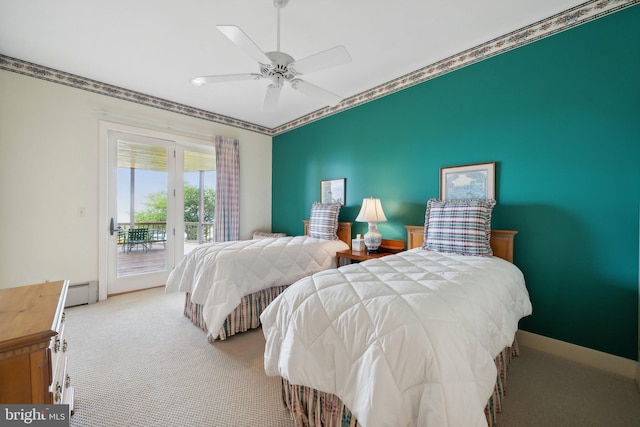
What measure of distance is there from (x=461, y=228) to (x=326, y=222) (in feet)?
5.74

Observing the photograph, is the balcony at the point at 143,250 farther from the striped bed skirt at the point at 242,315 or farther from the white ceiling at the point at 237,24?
the white ceiling at the point at 237,24

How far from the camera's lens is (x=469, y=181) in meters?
2.64

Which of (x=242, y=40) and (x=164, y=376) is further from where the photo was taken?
(x=164, y=376)

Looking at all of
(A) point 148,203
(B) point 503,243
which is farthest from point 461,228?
(A) point 148,203

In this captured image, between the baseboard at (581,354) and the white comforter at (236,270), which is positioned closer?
the baseboard at (581,354)

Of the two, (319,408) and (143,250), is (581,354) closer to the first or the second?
(319,408)

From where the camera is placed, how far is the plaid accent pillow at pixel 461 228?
216 centimetres

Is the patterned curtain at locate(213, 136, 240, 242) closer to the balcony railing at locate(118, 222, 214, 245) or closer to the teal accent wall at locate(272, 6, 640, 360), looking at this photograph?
the balcony railing at locate(118, 222, 214, 245)

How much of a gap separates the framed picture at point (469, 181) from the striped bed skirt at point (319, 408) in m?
1.65

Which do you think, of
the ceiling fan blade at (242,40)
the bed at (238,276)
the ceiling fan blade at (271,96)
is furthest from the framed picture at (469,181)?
the ceiling fan blade at (242,40)

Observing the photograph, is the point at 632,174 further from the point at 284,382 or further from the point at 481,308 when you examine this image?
the point at 284,382

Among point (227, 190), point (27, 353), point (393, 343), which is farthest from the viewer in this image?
point (227, 190)

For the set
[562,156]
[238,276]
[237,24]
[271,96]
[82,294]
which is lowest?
[82,294]

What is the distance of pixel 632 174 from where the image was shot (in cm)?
188
